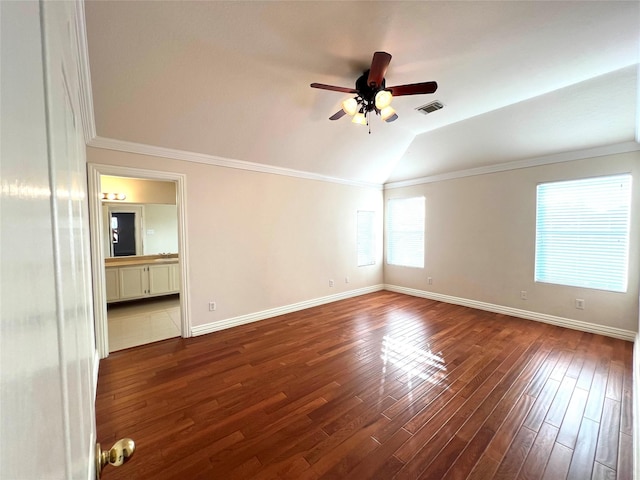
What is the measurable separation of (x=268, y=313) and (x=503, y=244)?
4026 mm

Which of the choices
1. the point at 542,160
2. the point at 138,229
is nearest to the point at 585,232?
the point at 542,160

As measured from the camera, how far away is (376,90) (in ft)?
8.25

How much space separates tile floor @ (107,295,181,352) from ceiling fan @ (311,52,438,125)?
3.62 m

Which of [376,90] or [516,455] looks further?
[376,90]

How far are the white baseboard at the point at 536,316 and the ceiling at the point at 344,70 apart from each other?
2425 mm

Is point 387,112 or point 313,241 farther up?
point 387,112

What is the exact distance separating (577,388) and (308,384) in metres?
2.45

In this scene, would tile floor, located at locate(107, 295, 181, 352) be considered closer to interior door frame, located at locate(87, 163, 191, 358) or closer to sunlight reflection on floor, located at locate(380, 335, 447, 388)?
interior door frame, located at locate(87, 163, 191, 358)

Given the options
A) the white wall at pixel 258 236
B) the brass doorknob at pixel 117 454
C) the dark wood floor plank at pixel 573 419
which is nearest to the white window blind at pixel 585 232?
the dark wood floor plank at pixel 573 419

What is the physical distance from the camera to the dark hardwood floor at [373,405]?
1670mm

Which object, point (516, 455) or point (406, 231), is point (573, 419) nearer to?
point (516, 455)

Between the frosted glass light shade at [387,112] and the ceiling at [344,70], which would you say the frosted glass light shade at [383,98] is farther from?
the ceiling at [344,70]

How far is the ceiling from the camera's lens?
2.04 meters

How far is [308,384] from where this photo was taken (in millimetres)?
2447
